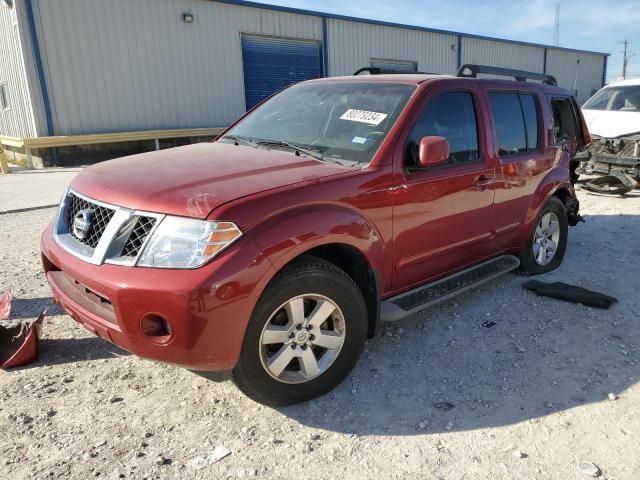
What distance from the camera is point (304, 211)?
8.79 feet

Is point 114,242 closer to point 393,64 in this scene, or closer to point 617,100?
point 617,100

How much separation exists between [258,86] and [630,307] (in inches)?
568

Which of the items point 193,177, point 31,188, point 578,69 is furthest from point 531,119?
point 578,69

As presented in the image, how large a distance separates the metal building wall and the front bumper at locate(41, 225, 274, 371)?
23.2 meters

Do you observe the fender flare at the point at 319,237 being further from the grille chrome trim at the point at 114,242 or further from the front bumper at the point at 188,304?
the grille chrome trim at the point at 114,242

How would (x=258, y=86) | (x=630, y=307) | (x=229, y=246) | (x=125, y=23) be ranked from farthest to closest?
(x=258, y=86) < (x=125, y=23) < (x=630, y=307) < (x=229, y=246)

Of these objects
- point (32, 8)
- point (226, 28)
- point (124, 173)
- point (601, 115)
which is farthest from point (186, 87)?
point (124, 173)

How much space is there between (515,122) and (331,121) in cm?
183

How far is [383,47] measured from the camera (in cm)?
1984

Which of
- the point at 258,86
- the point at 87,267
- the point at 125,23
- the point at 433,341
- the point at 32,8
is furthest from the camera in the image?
the point at 258,86

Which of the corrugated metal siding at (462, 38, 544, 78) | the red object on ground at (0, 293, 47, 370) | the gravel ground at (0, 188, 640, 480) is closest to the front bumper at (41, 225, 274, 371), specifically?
the gravel ground at (0, 188, 640, 480)

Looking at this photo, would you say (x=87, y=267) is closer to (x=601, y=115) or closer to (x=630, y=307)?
(x=630, y=307)

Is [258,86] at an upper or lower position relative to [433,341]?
upper

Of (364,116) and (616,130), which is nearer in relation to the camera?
(364,116)
